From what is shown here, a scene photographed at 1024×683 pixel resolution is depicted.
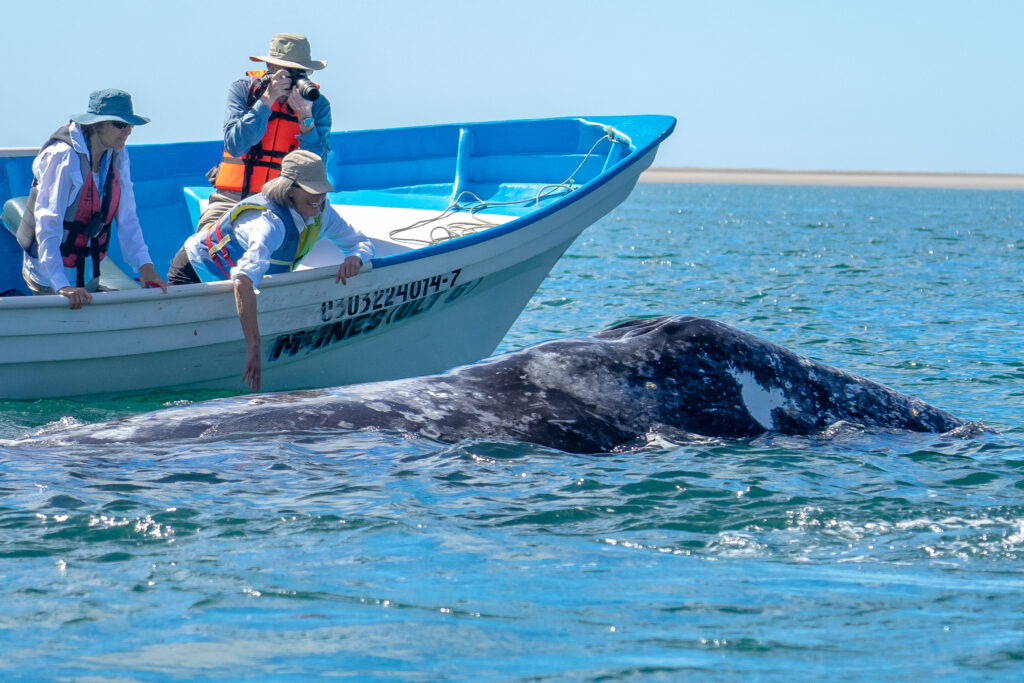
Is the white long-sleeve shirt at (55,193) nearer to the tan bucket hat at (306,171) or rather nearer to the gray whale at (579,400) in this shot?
the tan bucket hat at (306,171)

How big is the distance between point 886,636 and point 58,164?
6095mm

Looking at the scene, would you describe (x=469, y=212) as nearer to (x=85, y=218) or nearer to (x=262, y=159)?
(x=262, y=159)

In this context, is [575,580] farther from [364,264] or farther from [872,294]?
[872,294]

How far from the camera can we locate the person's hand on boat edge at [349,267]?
28.1 feet

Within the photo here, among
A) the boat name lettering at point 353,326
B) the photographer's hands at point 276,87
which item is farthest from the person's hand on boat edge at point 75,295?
the photographer's hands at point 276,87

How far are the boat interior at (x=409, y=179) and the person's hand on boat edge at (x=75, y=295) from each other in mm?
2147

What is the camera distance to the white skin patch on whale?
240 inches

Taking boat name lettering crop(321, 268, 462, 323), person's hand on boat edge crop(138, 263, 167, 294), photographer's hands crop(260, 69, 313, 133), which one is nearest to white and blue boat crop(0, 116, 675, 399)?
boat name lettering crop(321, 268, 462, 323)

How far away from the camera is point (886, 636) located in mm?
3643

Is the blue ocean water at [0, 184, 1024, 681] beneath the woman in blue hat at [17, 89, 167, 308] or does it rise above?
beneath

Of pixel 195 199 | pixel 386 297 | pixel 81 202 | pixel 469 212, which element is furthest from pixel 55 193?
pixel 469 212

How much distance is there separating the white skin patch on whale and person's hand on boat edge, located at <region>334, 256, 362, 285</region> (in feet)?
11.3

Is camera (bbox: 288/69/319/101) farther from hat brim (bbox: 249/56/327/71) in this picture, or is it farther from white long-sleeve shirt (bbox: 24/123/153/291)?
white long-sleeve shirt (bbox: 24/123/153/291)

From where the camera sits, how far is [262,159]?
9.19 metres
